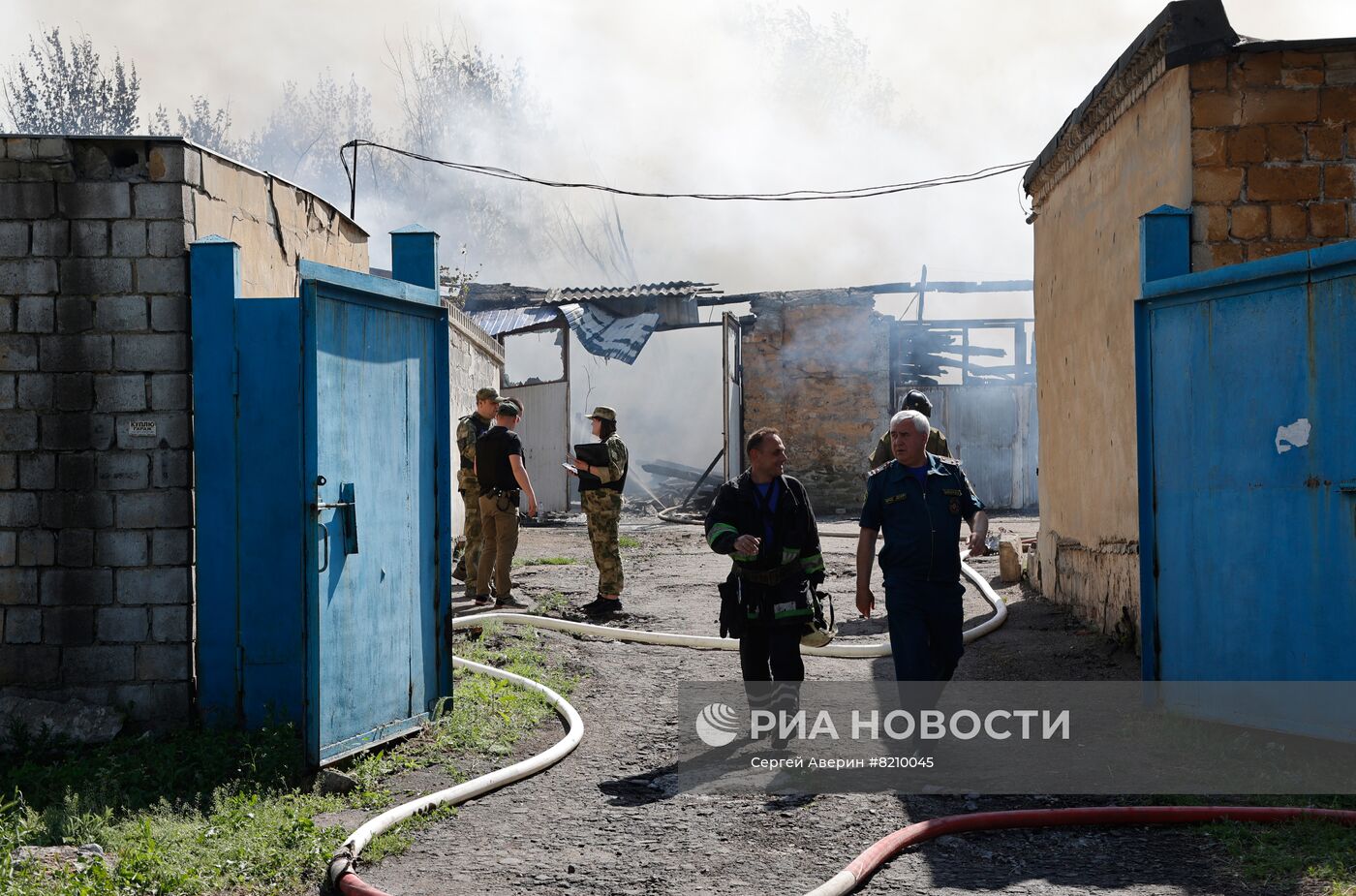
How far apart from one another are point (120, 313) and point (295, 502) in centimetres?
138

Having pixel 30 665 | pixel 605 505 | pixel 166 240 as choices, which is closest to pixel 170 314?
pixel 166 240

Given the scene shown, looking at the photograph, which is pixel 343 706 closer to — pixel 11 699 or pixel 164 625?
pixel 164 625

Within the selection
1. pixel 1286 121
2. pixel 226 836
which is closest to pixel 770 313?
pixel 1286 121

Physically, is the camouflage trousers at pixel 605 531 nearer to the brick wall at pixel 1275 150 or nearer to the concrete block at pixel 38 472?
the concrete block at pixel 38 472

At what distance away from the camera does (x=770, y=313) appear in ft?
74.7

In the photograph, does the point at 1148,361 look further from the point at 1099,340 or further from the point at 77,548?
the point at 77,548

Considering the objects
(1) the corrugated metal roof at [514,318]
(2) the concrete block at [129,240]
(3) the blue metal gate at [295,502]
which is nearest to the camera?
(3) the blue metal gate at [295,502]

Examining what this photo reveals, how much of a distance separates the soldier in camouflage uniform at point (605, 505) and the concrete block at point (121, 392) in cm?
435

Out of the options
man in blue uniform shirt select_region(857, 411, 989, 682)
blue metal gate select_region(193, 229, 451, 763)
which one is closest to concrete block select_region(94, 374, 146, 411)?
blue metal gate select_region(193, 229, 451, 763)

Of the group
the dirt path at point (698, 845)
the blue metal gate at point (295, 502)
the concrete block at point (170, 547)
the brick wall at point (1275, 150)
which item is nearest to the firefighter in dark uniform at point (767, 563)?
the dirt path at point (698, 845)

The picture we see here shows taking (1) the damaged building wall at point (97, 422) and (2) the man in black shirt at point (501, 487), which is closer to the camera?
(1) the damaged building wall at point (97, 422)

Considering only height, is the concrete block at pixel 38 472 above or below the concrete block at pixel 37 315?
below

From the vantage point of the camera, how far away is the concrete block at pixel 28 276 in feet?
20.3

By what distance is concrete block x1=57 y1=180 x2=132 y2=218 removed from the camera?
20.2 feet
